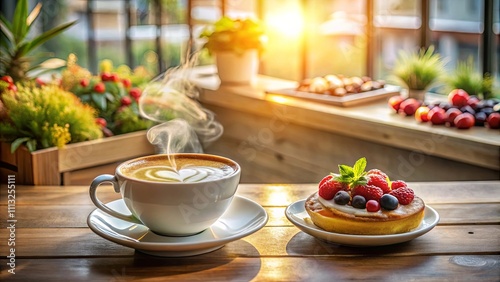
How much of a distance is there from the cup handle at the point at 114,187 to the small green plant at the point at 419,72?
6.04 feet

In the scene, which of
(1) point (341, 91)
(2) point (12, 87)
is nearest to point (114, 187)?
(2) point (12, 87)

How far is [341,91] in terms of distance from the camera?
289 centimetres

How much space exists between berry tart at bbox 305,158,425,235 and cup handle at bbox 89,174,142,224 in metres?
0.31

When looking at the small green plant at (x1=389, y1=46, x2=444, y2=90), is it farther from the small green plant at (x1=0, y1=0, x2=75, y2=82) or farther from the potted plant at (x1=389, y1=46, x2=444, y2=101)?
the small green plant at (x1=0, y1=0, x2=75, y2=82)

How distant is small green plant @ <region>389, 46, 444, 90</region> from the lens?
9.33ft

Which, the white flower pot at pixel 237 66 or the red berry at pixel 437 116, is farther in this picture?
the white flower pot at pixel 237 66

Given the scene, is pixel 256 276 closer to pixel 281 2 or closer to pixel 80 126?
pixel 80 126

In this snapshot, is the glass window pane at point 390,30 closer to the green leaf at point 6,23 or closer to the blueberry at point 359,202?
the green leaf at point 6,23

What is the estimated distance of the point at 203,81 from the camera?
3543 mm

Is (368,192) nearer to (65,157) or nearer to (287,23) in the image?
(65,157)

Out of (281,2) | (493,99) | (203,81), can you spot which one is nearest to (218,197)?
(493,99)

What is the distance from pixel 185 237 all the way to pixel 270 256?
149 mm

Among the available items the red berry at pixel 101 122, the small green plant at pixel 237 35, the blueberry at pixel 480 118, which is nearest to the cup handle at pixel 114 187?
the red berry at pixel 101 122

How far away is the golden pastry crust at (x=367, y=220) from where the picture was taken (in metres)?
1.21
